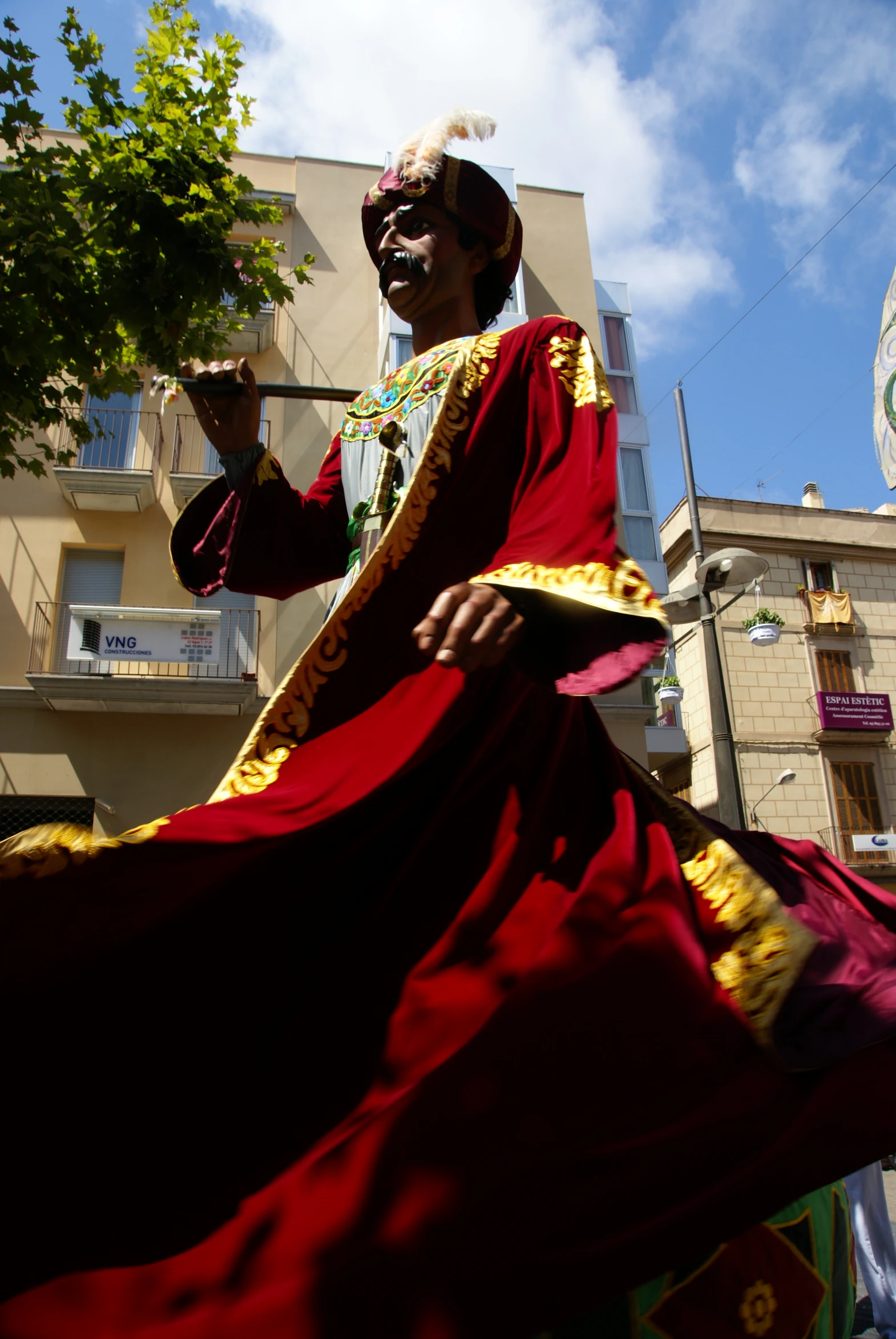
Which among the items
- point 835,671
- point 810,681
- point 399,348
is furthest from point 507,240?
point 835,671

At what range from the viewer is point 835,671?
25922 mm

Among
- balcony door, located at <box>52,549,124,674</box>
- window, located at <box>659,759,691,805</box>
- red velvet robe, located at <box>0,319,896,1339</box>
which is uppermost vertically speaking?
balcony door, located at <box>52,549,124,674</box>

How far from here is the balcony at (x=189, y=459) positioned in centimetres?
1561

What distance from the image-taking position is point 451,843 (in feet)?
5.18

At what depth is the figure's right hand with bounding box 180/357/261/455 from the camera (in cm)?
216

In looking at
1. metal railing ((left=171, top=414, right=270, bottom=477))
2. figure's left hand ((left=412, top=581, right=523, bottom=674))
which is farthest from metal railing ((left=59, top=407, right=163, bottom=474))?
figure's left hand ((left=412, top=581, right=523, bottom=674))

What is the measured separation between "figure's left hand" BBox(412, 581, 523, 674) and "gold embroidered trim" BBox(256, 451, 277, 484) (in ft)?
3.59

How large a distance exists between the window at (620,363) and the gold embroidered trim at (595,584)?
17.7m

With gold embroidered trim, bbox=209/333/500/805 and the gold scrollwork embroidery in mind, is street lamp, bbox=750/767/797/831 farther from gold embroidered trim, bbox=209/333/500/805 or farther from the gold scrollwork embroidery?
gold embroidered trim, bbox=209/333/500/805

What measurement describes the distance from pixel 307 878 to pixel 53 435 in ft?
54.6

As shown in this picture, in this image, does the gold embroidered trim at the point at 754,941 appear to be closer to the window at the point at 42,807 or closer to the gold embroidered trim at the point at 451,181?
the gold embroidered trim at the point at 451,181

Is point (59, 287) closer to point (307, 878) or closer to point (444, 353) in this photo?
point (444, 353)

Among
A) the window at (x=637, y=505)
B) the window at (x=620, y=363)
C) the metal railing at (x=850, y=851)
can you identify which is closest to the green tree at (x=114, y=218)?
the window at (x=637, y=505)

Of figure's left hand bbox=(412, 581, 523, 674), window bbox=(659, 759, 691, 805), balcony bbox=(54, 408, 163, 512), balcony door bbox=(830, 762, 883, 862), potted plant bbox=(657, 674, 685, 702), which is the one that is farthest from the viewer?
window bbox=(659, 759, 691, 805)
